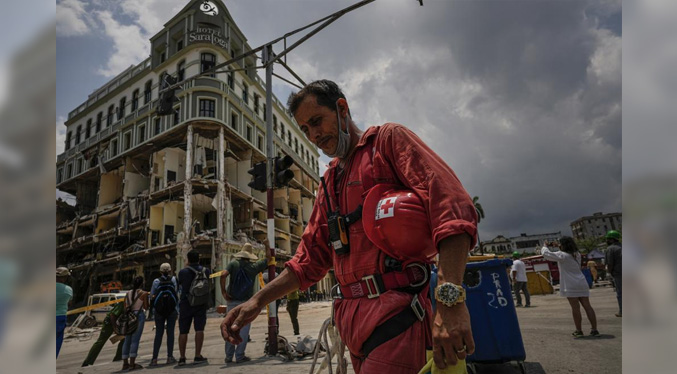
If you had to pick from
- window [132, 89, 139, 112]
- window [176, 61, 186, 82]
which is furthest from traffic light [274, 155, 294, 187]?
window [132, 89, 139, 112]

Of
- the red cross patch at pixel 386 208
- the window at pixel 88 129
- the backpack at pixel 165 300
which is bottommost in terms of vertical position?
the backpack at pixel 165 300

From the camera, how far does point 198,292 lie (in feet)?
21.1

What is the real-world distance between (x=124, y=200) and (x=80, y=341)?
1817 centimetres

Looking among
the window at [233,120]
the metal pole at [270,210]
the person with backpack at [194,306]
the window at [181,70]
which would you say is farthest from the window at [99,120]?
the person with backpack at [194,306]

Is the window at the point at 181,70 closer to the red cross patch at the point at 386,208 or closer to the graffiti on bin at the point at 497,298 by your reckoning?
the graffiti on bin at the point at 497,298

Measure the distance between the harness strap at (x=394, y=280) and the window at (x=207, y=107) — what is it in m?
28.8

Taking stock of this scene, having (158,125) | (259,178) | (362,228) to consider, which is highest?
(158,125)

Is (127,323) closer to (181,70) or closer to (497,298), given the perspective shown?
(497,298)

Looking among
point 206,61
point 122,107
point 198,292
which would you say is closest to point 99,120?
point 122,107

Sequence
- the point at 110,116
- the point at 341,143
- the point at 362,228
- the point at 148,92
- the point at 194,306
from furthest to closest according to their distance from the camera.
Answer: the point at 110,116 → the point at 148,92 → the point at 194,306 → the point at 341,143 → the point at 362,228

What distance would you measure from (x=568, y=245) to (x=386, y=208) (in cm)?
639

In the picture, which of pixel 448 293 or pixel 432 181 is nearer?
pixel 448 293

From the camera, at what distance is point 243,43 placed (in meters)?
33.0

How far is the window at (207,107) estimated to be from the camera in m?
28.1
